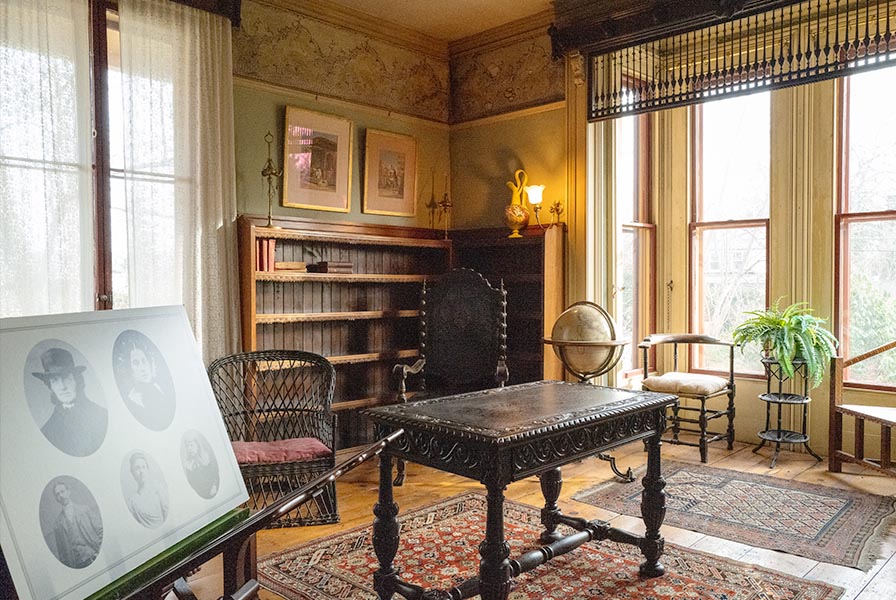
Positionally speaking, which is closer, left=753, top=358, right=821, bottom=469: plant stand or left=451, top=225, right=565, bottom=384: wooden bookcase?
left=753, top=358, right=821, bottom=469: plant stand

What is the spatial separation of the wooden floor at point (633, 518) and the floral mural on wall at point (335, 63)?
3058 mm

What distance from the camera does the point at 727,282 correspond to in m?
6.16

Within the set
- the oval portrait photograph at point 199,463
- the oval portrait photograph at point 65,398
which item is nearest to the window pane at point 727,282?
the oval portrait photograph at point 199,463

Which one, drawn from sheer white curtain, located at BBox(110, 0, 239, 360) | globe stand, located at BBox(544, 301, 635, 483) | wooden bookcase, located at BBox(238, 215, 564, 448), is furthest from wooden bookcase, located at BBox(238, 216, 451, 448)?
globe stand, located at BBox(544, 301, 635, 483)

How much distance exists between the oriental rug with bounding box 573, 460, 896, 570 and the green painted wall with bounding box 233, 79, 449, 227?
298cm

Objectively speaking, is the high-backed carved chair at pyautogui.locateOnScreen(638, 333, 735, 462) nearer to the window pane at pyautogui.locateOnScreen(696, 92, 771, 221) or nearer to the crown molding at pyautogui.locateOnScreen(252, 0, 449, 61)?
the window pane at pyautogui.locateOnScreen(696, 92, 771, 221)

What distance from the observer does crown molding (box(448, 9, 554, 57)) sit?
5676 millimetres

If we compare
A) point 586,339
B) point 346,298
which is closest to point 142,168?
point 346,298

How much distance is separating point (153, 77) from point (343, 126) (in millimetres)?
1586

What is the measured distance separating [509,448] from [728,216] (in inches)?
180

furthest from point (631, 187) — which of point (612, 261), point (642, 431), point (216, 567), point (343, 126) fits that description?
point (216, 567)

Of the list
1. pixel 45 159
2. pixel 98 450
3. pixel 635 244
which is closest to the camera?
pixel 98 450

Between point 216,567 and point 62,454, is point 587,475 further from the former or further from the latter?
point 62,454

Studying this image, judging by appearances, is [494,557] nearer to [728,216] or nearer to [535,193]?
[535,193]
